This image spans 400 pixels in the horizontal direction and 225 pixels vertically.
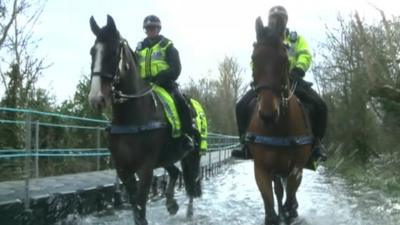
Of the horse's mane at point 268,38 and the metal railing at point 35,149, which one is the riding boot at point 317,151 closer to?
the horse's mane at point 268,38

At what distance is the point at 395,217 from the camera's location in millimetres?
10109

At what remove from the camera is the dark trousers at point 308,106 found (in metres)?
8.54

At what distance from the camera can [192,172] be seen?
1179cm

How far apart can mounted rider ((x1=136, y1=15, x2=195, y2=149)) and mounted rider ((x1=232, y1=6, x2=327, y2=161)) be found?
4.06ft

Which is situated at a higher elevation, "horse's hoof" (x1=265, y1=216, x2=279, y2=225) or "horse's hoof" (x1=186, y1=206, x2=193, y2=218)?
"horse's hoof" (x1=265, y1=216, x2=279, y2=225)

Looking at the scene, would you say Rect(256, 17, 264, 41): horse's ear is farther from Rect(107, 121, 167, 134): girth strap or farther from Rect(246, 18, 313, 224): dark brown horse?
Rect(107, 121, 167, 134): girth strap

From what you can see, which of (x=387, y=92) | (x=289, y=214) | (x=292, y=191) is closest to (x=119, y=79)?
(x=292, y=191)

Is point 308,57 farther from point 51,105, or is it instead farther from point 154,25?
point 51,105

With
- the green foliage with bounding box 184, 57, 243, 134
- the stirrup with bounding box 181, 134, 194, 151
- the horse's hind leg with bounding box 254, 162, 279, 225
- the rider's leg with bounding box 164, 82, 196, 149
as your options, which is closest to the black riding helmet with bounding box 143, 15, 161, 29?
the rider's leg with bounding box 164, 82, 196, 149

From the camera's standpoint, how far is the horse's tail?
11.6 metres

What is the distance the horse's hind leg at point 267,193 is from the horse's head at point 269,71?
772mm

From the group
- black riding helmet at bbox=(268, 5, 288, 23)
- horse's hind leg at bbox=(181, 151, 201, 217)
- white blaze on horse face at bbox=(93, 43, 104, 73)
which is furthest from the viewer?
horse's hind leg at bbox=(181, 151, 201, 217)

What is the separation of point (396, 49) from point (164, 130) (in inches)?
616

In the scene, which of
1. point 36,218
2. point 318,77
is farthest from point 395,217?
point 318,77
